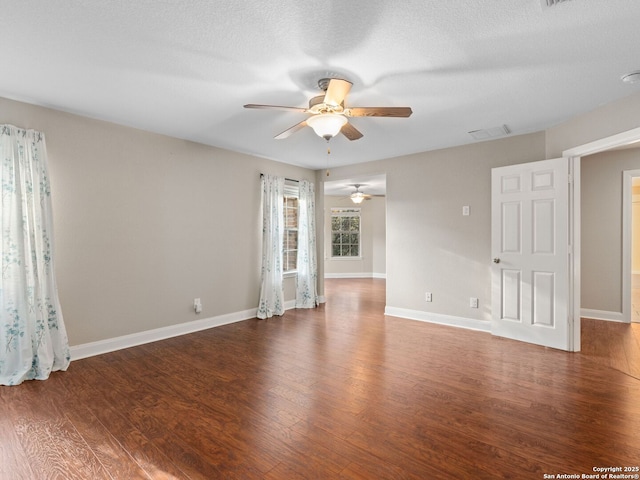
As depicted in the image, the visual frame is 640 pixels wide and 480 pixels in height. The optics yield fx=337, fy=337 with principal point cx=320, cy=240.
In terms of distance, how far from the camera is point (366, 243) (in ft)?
34.0

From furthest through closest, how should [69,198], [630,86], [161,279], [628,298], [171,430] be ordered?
[628,298] → [161,279] → [69,198] → [630,86] → [171,430]

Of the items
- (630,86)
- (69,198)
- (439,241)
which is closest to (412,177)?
(439,241)

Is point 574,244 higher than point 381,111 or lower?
lower

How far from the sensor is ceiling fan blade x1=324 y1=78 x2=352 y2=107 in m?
2.30

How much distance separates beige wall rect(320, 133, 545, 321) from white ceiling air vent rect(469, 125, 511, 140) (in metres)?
0.21

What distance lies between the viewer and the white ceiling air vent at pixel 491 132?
12.8ft

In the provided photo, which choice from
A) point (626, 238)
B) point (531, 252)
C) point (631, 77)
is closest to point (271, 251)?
point (531, 252)

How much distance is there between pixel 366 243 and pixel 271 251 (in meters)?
5.57

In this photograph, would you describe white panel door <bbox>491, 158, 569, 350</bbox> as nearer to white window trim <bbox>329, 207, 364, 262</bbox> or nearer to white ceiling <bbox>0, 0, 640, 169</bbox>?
white ceiling <bbox>0, 0, 640, 169</bbox>

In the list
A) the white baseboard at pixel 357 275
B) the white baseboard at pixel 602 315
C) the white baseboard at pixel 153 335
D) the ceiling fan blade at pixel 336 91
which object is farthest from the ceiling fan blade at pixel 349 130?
the white baseboard at pixel 357 275

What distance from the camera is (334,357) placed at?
3.46 meters

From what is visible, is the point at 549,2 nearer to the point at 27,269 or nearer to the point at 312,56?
the point at 312,56

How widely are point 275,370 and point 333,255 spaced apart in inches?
287

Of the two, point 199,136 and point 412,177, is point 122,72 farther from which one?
point 412,177
